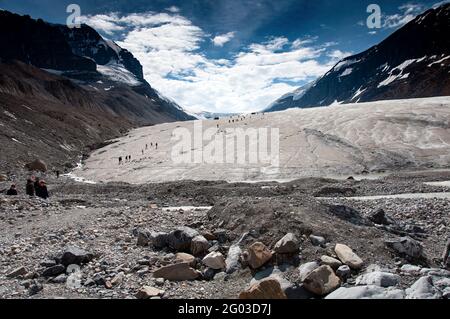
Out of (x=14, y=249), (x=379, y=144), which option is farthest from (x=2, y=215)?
(x=379, y=144)

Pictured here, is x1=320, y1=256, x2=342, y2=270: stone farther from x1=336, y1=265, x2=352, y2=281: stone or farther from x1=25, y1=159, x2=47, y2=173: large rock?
x1=25, y1=159, x2=47, y2=173: large rock

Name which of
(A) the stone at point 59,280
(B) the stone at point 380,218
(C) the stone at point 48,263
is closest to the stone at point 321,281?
(A) the stone at point 59,280

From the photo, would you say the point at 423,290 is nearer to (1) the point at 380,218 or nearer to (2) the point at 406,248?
(2) the point at 406,248

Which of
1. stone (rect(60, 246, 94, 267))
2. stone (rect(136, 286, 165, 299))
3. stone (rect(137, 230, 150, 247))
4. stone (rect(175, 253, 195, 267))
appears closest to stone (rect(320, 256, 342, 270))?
stone (rect(175, 253, 195, 267))

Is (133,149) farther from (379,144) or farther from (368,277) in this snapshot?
(368,277)

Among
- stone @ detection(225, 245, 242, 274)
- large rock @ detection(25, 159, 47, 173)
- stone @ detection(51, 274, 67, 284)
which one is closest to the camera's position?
stone @ detection(51, 274, 67, 284)

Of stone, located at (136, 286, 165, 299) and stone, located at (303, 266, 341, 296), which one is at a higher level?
stone, located at (303, 266, 341, 296)

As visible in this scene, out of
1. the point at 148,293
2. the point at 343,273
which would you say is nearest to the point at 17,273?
the point at 148,293

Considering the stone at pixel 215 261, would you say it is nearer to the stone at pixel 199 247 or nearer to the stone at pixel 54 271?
the stone at pixel 199 247
